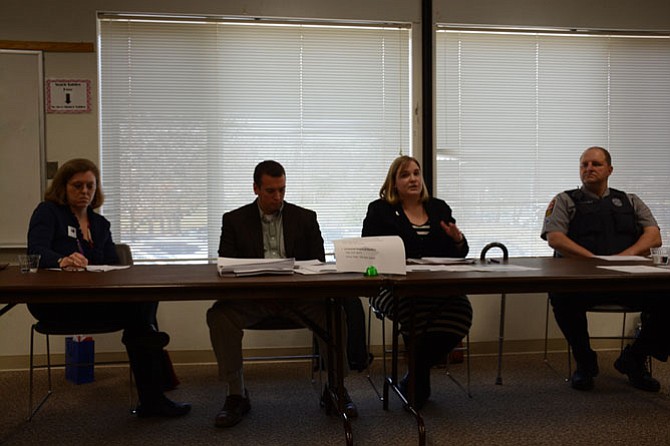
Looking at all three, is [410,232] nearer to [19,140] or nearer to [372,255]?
[372,255]

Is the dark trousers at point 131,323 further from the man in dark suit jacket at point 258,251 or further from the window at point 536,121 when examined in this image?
the window at point 536,121

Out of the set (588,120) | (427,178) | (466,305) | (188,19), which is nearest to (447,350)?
(466,305)

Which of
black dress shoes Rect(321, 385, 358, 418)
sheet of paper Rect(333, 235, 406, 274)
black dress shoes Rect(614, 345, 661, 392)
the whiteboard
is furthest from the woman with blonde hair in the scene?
the whiteboard

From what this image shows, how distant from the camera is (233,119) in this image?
3.82 m

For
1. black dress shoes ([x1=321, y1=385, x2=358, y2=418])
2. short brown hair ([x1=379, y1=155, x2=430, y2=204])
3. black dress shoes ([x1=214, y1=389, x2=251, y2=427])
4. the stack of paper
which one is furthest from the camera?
Answer: short brown hair ([x1=379, y1=155, x2=430, y2=204])

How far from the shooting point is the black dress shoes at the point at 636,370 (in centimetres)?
308

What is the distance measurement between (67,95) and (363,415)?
256 centimetres

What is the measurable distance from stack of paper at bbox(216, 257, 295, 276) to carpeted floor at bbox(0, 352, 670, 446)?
70 centimetres

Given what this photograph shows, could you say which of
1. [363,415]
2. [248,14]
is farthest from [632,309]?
[248,14]

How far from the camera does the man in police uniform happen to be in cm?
310

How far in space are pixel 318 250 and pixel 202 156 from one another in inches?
48.5

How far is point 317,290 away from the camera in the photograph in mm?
2117

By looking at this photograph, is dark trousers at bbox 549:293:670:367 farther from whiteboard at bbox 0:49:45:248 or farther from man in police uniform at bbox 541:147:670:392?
whiteboard at bbox 0:49:45:248

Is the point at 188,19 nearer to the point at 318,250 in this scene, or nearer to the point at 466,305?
the point at 318,250
